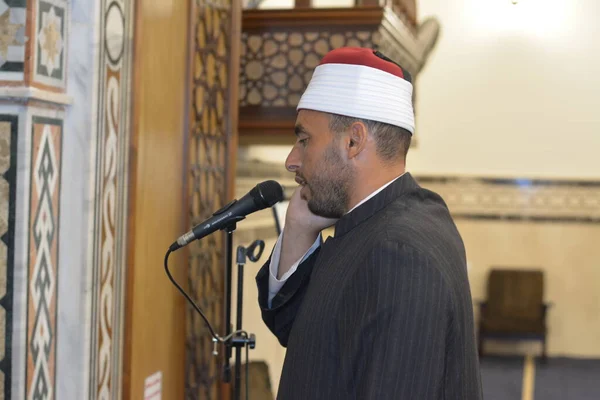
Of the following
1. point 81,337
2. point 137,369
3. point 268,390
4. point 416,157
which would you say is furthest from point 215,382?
point 416,157

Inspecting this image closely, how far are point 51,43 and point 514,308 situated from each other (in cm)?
662

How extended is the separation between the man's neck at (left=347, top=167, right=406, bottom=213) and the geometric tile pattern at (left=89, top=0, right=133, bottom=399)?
2.56 feet

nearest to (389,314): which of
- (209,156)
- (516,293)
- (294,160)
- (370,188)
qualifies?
(370,188)

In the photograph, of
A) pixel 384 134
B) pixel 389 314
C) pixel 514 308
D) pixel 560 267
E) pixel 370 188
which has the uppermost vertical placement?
pixel 384 134

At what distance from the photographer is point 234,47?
3.39m

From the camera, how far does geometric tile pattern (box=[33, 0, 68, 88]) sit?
2.02 m

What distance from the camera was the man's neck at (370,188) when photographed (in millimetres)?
1811

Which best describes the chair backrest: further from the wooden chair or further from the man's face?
the man's face

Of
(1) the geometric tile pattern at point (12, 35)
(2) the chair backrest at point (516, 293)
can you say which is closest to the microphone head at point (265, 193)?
(1) the geometric tile pattern at point (12, 35)

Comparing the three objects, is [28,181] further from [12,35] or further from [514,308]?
[514,308]

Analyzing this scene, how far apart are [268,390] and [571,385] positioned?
3281 mm

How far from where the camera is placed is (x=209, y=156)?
3.23 metres

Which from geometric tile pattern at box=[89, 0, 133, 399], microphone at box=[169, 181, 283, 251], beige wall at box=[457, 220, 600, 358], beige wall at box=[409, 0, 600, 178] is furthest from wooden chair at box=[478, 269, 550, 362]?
microphone at box=[169, 181, 283, 251]

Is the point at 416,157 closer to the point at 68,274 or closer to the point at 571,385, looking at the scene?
the point at 571,385
